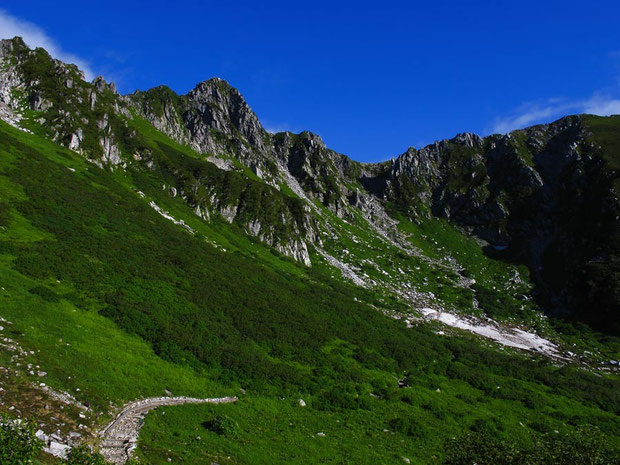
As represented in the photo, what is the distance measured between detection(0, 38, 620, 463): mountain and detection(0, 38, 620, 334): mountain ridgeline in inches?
34.4

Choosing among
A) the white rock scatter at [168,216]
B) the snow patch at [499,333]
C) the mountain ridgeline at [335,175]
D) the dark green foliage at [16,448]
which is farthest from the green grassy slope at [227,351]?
the mountain ridgeline at [335,175]

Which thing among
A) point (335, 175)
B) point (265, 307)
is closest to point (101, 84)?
point (335, 175)

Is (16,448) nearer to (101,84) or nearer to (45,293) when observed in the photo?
(45,293)

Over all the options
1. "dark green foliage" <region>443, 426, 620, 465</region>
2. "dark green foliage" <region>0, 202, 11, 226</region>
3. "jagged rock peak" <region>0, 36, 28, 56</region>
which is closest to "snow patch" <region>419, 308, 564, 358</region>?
"dark green foliage" <region>443, 426, 620, 465</region>

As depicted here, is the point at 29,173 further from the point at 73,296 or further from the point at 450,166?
the point at 450,166

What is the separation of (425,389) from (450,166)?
172 m

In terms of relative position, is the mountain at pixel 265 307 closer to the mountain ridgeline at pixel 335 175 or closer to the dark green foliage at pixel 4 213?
the dark green foliage at pixel 4 213

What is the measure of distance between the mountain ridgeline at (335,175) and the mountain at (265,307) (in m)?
0.87

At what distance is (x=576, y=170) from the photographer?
144625mm

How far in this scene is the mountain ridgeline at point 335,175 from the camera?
8294cm

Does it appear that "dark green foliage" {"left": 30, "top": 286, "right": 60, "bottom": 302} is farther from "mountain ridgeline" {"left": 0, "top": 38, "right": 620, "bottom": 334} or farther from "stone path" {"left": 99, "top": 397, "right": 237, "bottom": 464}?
"mountain ridgeline" {"left": 0, "top": 38, "right": 620, "bottom": 334}

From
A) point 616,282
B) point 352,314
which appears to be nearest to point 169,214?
point 352,314

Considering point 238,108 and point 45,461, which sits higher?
point 238,108

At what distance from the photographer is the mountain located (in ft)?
72.1
